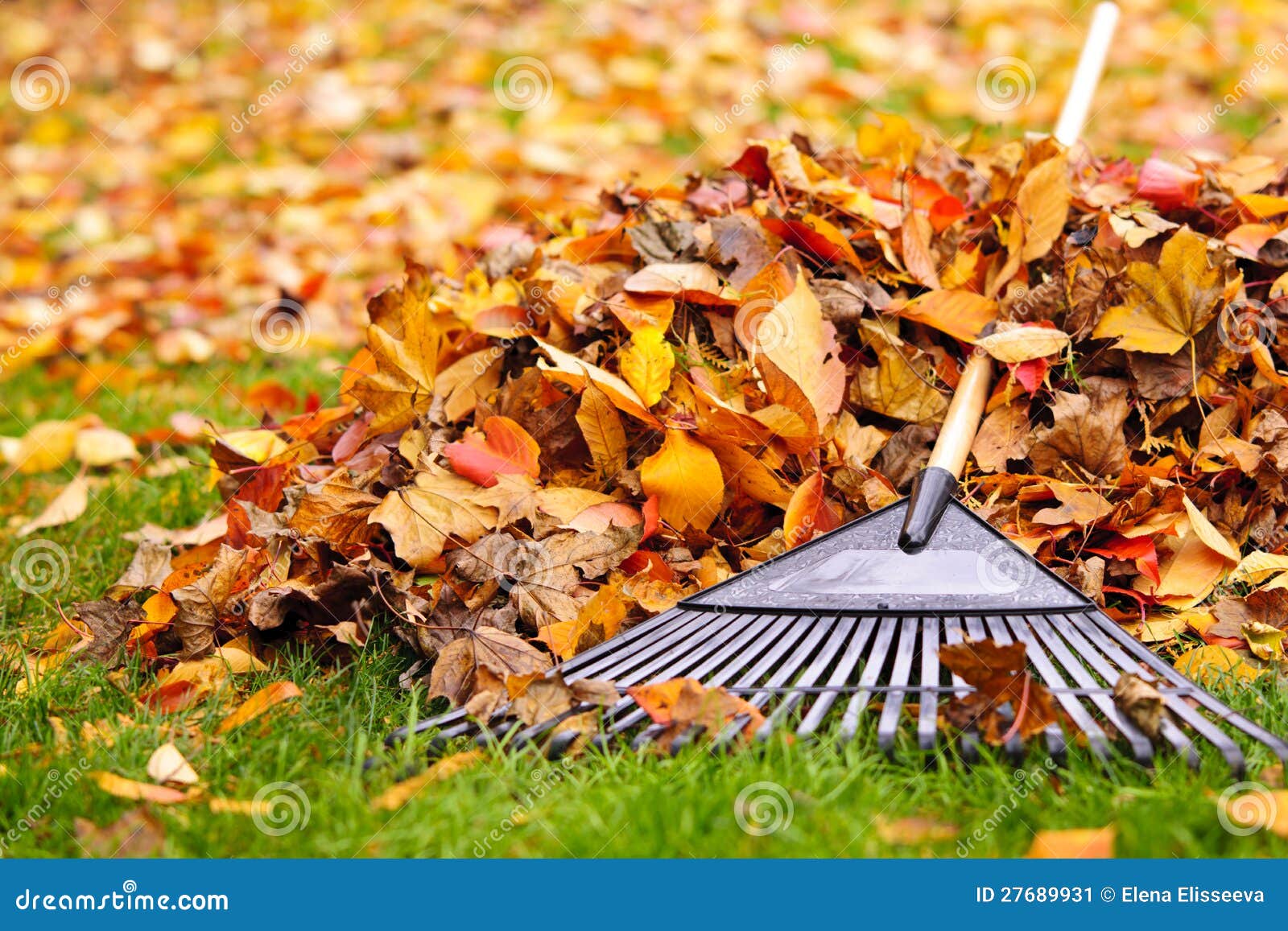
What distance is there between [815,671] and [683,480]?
0.43 metres

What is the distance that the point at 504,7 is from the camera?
5.71 meters

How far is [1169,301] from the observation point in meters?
1.97

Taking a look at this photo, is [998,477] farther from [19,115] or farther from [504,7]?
[19,115]

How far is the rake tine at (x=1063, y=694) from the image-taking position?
1.40 meters

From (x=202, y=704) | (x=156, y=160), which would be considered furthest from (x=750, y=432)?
(x=156, y=160)

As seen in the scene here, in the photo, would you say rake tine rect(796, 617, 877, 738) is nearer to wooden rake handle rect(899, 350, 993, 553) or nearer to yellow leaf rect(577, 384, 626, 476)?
wooden rake handle rect(899, 350, 993, 553)

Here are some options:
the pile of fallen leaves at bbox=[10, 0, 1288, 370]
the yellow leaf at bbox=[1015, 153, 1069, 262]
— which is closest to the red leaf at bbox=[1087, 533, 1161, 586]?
the yellow leaf at bbox=[1015, 153, 1069, 262]
